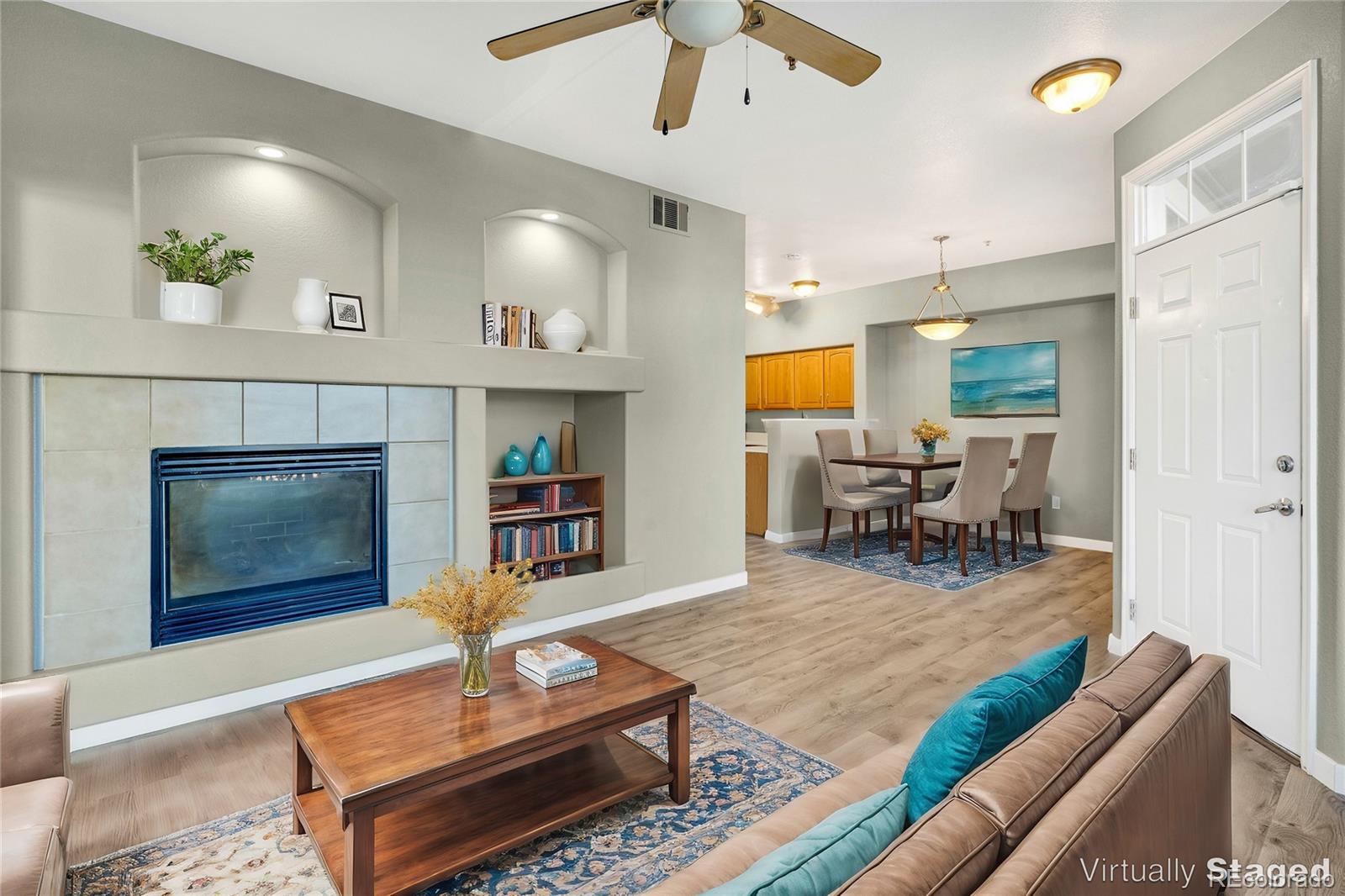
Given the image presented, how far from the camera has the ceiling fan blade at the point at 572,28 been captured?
1.81 meters

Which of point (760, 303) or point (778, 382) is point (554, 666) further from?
point (778, 382)

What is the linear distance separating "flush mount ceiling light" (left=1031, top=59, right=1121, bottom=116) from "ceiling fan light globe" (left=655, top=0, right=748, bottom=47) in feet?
6.17

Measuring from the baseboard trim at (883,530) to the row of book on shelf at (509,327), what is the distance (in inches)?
146

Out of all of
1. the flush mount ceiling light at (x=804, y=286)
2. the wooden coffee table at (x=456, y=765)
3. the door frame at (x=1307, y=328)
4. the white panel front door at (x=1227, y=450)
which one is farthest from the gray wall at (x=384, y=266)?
the door frame at (x=1307, y=328)

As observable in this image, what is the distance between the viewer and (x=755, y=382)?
29.9 ft

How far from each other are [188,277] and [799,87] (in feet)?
8.82

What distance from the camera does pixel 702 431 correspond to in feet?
15.4

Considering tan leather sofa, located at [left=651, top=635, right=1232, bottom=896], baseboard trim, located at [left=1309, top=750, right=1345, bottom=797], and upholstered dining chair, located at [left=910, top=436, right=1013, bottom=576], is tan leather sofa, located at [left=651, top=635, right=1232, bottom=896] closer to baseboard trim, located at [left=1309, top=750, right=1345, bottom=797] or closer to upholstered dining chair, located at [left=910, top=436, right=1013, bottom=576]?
baseboard trim, located at [left=1309, top=750, right=1345, bottom=797]

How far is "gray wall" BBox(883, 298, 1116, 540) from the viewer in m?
6.24

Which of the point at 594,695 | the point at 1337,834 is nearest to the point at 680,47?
the point at 594,695

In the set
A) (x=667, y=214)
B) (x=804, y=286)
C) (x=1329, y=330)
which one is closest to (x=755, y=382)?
(x=804, y=286)

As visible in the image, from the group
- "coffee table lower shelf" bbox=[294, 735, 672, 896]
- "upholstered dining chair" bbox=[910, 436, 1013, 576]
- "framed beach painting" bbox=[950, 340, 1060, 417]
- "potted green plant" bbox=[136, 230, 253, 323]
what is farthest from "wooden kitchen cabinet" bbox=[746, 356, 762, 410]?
"coffee table lower shelf" bbox=[294, 735, 672, 896]

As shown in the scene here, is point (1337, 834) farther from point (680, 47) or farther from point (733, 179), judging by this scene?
point (733, 179)

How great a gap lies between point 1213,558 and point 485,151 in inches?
152
